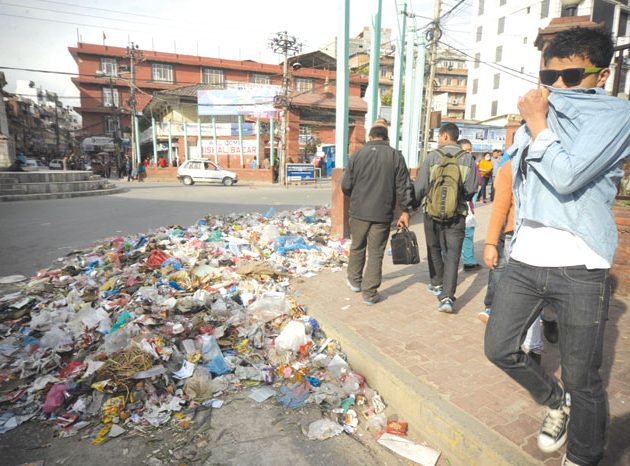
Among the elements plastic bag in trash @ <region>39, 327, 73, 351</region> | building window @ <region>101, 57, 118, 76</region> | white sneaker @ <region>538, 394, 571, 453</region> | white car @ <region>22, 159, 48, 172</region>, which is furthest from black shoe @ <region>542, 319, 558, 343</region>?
building window @ <region>101, 57, 118, 76</region>

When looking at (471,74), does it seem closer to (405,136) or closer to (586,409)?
(405,136)

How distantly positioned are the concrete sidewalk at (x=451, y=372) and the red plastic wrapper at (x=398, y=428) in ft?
0.17

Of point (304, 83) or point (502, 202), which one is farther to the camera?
point (304, 83)

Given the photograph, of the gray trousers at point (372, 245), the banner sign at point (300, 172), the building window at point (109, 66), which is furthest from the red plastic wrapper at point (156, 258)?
the building window at point (109, 66)

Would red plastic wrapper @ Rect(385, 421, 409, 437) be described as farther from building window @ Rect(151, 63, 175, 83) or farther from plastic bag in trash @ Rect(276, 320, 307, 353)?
building window @ Rect(151, 63, 175, 83)

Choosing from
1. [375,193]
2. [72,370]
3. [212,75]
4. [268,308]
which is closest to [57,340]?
[72,370]

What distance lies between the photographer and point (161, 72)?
166ft

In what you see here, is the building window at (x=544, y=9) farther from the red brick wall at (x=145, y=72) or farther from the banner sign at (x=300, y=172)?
the banner sign at (x=300, y=172)

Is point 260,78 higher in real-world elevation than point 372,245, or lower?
higher

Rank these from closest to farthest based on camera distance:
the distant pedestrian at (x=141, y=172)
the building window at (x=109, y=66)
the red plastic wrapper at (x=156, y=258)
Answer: the red plastic wrapper at (x=156, y=258) < the distant pedestrian at (x=141, y=172) < the building window at (x=109, y=66)

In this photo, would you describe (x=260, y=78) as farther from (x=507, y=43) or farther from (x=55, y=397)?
(x=55, y=397)

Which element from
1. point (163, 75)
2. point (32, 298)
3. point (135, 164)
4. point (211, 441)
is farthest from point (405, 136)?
point (163, 75)

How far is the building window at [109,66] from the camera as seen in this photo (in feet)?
162

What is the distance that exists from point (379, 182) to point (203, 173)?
22.7 metres
